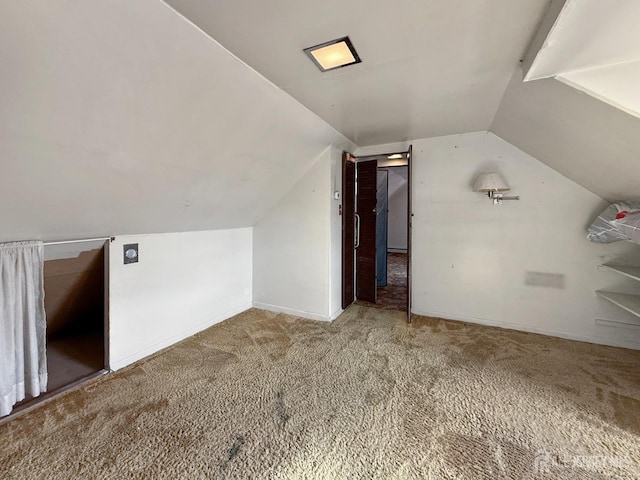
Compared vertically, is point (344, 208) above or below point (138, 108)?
below

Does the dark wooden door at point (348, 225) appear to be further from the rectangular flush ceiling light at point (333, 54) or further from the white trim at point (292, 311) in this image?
the rectangular flush ceiling light at point (333, 54)

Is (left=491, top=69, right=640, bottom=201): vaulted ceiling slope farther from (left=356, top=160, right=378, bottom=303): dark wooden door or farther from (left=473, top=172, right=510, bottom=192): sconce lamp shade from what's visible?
(left=356, top=160, right=378, bottom=303): dark wooden door

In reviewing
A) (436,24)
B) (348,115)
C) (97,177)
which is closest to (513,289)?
(348,115)

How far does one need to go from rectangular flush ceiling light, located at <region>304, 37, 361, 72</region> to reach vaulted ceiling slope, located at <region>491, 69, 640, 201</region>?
43.2 inches

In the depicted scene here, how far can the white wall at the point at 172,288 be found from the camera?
242 centimetres

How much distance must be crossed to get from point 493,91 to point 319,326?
8.93 ft

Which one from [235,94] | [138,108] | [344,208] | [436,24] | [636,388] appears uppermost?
[436,24]

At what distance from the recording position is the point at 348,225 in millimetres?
3820

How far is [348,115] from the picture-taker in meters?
2.59

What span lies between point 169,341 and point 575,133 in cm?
381

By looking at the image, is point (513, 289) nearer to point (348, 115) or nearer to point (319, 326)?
point (319, 326)

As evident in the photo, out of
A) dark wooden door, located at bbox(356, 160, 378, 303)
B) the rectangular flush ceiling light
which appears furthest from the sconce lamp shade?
the rectangular flush ceiling light

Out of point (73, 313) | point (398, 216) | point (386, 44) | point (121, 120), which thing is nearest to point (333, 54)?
point (386, 44)

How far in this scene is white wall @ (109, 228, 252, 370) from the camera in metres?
2.42
